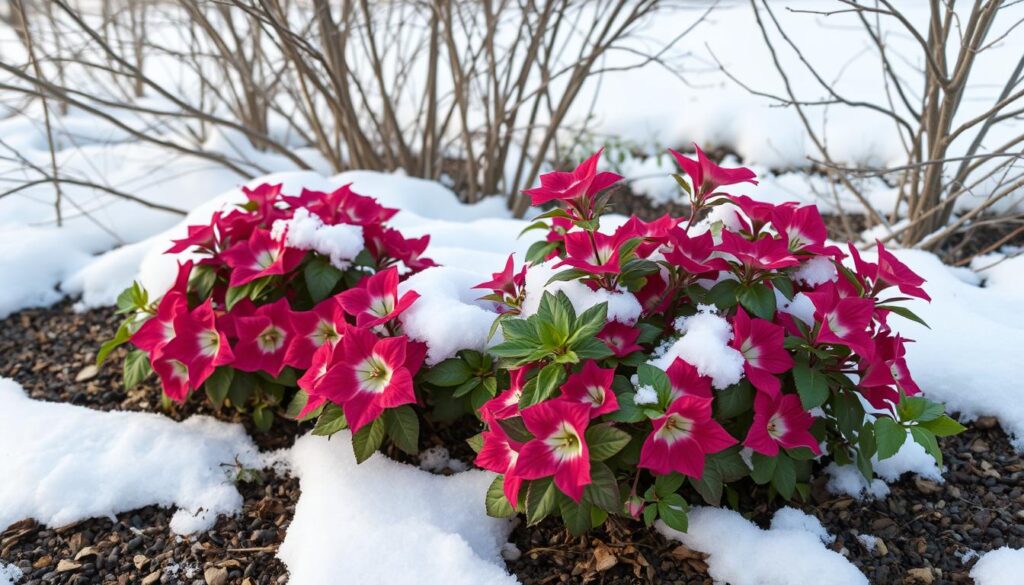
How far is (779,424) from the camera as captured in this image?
3.92ft

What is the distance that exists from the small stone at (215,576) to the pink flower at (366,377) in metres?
0.34

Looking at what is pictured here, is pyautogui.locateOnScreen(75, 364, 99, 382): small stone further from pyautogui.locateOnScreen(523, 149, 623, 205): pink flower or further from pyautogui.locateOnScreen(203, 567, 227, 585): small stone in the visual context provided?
pyautogui.locateOnScreen(523, 149, 623, 205): pink flower

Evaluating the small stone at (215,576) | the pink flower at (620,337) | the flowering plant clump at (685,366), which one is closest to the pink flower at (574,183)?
the flowering plant clump at (685,366)

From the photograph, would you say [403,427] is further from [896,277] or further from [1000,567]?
[1000,567]

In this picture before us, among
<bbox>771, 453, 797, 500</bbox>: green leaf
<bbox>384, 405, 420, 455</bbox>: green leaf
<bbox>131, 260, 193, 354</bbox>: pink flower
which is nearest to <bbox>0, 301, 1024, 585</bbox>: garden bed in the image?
<bbox>771, 453, 797, 500</bbox>: green leaf

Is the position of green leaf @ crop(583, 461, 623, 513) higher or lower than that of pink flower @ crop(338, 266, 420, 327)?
lower

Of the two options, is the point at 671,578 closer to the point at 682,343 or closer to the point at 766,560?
the point at 766,560

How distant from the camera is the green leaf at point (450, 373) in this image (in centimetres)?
132

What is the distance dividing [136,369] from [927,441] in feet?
4.95

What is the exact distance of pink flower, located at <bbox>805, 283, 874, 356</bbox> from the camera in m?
1.14

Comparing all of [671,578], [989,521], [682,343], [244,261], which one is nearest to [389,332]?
[244,261]

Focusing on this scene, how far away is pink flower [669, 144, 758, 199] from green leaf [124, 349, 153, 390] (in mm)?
1178

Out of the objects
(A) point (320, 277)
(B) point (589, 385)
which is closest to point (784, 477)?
(B) point (589, 385)

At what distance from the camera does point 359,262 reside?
1518 mm
